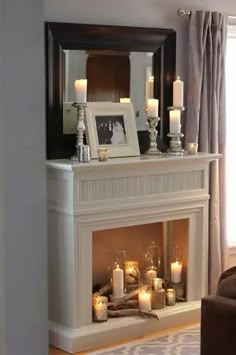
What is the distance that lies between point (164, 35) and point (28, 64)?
2.69 m

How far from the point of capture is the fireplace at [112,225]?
3953mm

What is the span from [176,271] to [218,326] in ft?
5.53

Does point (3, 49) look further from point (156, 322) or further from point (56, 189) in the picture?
point (156, 322)

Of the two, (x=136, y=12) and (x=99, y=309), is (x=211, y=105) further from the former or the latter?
(x=99, y=309)

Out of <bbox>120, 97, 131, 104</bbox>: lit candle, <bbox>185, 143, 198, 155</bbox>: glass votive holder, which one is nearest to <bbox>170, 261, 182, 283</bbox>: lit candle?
<bbox>185, 143, 198, 155</bbox>: glass votive holder

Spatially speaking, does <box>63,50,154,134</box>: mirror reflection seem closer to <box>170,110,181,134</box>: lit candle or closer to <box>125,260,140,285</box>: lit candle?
<box>170,110,181,134</box>: lit candle

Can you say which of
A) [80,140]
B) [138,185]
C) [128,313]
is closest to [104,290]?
[128,313]

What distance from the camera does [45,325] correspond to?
2.20m

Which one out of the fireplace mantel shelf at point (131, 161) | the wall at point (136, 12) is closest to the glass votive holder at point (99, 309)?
the fireplace mantel shelf at point (131, 161)

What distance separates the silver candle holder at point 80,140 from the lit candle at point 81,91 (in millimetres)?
24

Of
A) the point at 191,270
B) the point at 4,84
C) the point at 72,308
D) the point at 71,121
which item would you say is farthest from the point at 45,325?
the point at 191,270

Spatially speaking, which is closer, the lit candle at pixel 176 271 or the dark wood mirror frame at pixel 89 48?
the dark wood mirror frame at pixel 89 48

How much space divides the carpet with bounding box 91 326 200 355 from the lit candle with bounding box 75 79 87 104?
1.51 meters

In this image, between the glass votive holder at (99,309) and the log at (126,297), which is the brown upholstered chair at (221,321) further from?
the log at (126,297)
